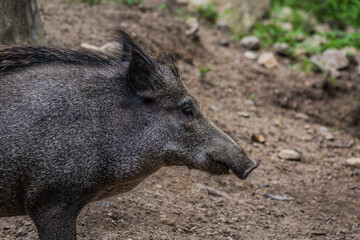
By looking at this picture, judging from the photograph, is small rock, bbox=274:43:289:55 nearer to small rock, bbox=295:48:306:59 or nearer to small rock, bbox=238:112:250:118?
small rock, bbox=295:48:306:59

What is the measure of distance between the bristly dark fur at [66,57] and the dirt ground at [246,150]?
0.84ft

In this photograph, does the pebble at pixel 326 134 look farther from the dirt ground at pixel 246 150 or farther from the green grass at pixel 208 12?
the green grass at pixel 208 12

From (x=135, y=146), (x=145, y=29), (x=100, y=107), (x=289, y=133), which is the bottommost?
(x=289, y=133)

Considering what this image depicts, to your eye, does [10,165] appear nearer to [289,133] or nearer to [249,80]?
[289,133]

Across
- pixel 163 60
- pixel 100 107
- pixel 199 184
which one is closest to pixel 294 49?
pixel 199 184

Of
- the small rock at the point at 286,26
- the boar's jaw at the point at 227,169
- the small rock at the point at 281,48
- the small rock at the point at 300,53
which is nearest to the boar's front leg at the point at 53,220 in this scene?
the boar's jaw at the point at 227,169

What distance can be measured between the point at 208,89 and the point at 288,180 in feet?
7.03

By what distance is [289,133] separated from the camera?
22.6 ft

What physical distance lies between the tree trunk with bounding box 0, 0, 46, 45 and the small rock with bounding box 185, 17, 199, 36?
133 inches

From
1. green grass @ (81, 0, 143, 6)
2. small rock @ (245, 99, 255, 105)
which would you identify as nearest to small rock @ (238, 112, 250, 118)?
small rock @ (245, 99, 255, 105)

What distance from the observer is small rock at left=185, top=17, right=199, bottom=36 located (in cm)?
824

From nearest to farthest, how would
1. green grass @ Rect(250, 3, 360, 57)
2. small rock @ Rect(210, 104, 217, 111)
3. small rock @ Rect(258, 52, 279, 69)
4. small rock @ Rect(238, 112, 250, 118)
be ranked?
small rock @ Rect(210, 104, 217, 111) → small rock @ Rect(238, 112, 250, 118) → small rock @ Rect(258, 52, 279, 69) → green grass @ Rect(250, 3, 360, 57)

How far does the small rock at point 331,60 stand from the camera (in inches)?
340

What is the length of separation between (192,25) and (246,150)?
11.4 feet
